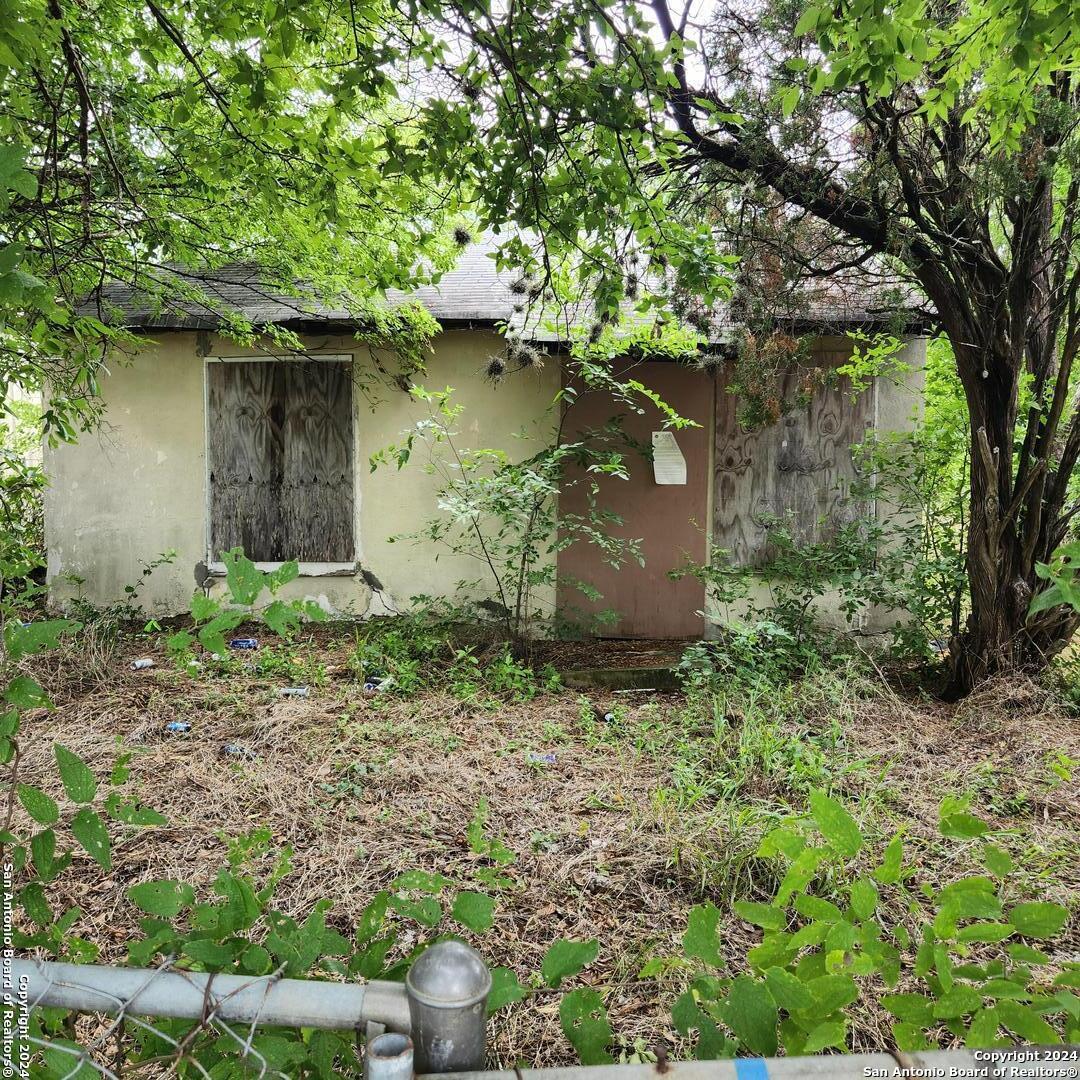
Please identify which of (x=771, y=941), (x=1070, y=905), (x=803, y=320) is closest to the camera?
(x=771, y=941)

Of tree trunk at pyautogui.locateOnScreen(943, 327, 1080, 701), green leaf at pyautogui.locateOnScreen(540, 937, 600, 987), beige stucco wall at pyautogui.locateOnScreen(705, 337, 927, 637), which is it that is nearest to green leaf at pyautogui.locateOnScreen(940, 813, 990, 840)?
green leaf at pyautogui.locateOnScreen(540, 937, 600, 987)

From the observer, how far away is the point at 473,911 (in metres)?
1.15

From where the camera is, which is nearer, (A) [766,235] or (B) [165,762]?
(B) [165,762]

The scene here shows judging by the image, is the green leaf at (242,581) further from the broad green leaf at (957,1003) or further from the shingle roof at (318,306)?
the shingle roof at (318,306)

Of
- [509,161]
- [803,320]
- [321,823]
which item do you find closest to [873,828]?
[321,823]

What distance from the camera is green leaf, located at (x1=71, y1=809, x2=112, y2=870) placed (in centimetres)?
112

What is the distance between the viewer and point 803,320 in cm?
478

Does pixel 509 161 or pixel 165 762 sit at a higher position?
pixel 509 161

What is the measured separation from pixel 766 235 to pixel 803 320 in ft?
A: 2.87

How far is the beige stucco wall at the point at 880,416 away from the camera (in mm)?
5625

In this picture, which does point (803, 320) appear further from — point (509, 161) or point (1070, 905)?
point (1070, 905)

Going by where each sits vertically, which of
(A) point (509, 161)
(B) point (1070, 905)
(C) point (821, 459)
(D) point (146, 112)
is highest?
(D) point (146, 112)

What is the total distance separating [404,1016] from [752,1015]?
48 centimetres

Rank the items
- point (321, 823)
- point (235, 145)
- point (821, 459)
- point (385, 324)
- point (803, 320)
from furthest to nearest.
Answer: point (821, 459) < point (385, 324) < point (803, 320) < point (235, 145) < point (321, 823)
